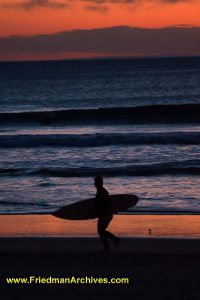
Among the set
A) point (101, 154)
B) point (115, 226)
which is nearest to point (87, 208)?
point (115, 226)

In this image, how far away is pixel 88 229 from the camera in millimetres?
12508

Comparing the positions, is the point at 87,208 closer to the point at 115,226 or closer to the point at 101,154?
the point at 115,226
